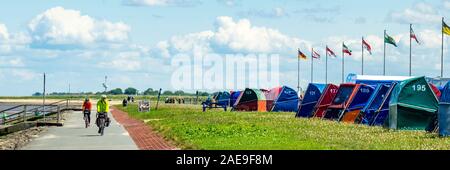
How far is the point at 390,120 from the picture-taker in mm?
31938

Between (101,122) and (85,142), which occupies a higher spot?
(101,122)

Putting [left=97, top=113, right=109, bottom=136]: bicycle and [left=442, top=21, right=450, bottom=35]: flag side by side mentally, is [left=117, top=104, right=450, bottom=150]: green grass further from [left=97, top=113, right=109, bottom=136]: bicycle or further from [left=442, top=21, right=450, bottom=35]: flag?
[left=442, top=21, right=450, bottom=35]: flag

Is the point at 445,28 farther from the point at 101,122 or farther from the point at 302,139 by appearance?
the point at 302,139

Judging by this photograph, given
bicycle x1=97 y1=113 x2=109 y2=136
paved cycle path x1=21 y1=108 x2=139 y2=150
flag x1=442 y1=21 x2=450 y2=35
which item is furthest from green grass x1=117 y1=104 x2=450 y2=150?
flag x1=442 y1=21 x2=450 y2=35

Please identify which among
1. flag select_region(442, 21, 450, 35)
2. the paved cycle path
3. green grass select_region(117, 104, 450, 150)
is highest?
flag select_region(442, 21, 450, 35)

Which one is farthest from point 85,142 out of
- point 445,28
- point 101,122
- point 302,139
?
point 445,28

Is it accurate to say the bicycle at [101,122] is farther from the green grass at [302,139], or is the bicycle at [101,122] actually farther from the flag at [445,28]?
the flag at [445,28]

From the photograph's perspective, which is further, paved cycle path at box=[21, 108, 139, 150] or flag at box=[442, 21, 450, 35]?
flag at box=[442, 21, 450, 35]

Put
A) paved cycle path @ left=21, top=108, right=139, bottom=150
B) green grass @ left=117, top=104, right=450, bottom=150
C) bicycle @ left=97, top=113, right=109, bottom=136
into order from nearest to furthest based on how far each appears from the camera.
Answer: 1. green grass @ left=117, top=104, right=450, bottom=150
2. paved cycle path @ left=21, top=108, right=139, bottom=150
3. bicycle @ left=97, top=113, right=109, bottom=136

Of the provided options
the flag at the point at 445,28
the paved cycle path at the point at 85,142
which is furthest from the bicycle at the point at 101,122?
the flag at the point at 445,28

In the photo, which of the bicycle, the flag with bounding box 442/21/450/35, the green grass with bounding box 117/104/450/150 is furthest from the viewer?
the flag with bounding box 442/21/450/35

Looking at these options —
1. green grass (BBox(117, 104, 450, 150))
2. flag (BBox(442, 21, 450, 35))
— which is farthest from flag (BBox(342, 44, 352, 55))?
green grass (BBox(117, 104, 450, 150))

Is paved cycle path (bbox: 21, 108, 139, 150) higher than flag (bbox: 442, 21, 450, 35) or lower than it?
lower
